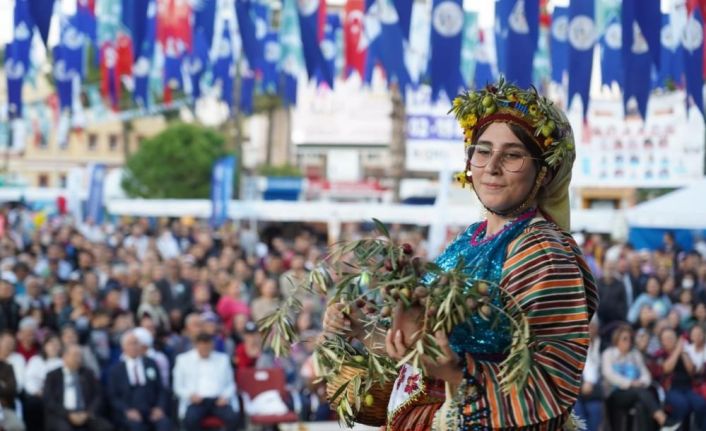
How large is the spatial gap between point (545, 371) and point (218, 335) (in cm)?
827

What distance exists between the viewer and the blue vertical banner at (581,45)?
10.8 meters

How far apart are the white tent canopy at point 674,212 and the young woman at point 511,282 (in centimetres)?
1470

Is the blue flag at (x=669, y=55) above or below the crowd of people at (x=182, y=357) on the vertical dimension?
above

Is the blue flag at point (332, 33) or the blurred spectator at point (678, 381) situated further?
the blue flag at point (332, 33)

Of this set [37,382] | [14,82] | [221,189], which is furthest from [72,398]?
[221,189]

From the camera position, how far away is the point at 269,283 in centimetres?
1272

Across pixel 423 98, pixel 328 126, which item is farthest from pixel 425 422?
pixel 328 126

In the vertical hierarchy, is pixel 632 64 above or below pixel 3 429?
above

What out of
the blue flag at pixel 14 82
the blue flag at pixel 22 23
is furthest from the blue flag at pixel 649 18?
the blue flag at pixel 14 82

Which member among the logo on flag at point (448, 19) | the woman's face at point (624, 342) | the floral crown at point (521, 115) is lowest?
the woman's face at point (624, 342)

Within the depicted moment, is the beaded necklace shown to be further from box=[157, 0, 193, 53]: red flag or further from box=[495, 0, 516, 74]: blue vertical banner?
box=[157, 0, 193, 53]: red flag

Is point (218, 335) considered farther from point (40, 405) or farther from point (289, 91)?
point (289, 91)

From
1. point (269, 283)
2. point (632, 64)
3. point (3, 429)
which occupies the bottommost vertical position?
point (3, 429)

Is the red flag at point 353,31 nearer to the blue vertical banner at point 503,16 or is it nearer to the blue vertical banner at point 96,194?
the blue vertical banner at point 503,16
